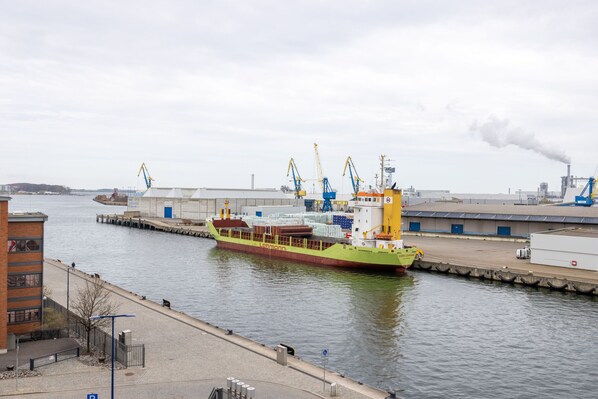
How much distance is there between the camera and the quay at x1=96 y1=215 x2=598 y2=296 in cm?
4469

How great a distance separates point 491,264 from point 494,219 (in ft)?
87.8

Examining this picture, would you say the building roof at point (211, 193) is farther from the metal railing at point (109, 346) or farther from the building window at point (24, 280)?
the building window at point (24, 280)

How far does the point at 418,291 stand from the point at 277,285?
1275 cm

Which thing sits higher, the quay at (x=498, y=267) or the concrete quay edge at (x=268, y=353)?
the quay at (x=498, y=267)

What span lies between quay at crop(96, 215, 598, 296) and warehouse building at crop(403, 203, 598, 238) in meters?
1.62

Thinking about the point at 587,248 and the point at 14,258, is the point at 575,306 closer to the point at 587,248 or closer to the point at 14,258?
the point at 587,248

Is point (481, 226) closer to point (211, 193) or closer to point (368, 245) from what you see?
point (368, 245)

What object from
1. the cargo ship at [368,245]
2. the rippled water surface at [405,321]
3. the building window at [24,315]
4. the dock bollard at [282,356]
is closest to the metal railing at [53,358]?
the building window at [24,315]

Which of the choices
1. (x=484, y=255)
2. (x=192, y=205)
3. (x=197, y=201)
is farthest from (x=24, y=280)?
(x=192, y=205)

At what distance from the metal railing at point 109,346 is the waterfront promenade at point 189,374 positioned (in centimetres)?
53

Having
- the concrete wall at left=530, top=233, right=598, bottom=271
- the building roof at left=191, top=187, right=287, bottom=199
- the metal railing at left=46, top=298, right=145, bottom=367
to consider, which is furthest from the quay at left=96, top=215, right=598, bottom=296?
the building roof at left=191, top=187, right=287, bottom=199

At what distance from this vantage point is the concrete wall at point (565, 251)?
162 feet

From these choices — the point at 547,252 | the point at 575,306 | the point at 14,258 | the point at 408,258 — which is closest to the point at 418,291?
the point at 408,258

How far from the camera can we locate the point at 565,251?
50969 millimetres
